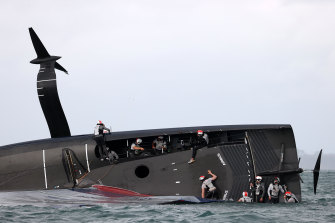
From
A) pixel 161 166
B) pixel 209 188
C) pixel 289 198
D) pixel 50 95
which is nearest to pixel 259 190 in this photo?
pixel 289 198

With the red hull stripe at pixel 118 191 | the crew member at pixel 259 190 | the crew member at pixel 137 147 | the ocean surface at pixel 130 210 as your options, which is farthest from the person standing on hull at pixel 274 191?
the crew member at pixel 137 147

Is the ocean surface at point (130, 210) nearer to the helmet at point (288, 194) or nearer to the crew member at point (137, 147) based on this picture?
the helmet at point (288, 194)

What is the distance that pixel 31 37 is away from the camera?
1171 inches

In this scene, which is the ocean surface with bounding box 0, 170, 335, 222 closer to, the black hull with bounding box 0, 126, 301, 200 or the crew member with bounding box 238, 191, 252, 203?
the crew member with bounding box 238, 191, 252, 203

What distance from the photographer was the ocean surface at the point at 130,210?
2077 centimetres

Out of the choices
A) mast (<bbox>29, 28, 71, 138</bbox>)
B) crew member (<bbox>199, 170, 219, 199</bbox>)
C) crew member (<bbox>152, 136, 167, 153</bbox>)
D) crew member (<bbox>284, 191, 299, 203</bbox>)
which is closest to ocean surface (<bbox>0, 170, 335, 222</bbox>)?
crew member (<bbox>284, 191, 299, 203</bbox>)

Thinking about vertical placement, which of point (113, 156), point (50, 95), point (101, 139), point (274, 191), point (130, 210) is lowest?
point (130, 210)

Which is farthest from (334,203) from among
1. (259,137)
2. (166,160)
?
(166,160)

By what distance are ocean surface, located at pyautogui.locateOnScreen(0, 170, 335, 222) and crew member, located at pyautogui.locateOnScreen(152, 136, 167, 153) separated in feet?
9.94

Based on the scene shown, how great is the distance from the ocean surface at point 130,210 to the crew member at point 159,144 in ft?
9.94

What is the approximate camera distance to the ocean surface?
20766 mm

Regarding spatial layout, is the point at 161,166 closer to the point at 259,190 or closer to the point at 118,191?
the point at 118,191

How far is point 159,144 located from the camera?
90.5 feet

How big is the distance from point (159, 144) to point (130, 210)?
16.8 ft
